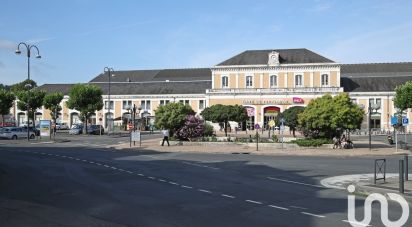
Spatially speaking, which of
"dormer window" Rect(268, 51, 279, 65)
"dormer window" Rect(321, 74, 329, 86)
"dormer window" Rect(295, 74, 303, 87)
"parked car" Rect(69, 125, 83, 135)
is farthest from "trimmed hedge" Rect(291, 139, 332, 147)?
"dormer window" Rect(268, 51, 279, 65)

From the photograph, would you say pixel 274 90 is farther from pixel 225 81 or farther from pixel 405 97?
pixel 405 97

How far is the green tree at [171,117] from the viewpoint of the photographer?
43938mm

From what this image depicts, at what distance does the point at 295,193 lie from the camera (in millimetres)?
14859

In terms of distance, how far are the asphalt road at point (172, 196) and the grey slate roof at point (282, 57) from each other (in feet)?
192

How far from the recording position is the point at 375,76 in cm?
8844

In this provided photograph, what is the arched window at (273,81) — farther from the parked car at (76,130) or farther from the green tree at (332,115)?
the green tree at (332,115)

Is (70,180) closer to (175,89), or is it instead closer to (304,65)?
(304,65)

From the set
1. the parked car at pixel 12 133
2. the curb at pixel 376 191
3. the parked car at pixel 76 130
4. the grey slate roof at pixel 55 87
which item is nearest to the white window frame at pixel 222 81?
the parked car at pixel 76 130

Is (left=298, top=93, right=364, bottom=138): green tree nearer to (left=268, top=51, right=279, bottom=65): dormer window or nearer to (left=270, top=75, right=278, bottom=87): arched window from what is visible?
(left=270, top=75, right=278, bottom=87): arched window

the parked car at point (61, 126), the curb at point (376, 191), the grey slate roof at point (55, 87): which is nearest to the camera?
the curb at point (376, 191)

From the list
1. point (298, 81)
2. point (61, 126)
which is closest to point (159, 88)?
point (61, 126)

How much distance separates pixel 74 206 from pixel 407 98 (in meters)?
54.6

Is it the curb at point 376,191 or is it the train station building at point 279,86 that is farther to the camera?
the train station building at point 279,86

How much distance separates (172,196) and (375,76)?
81286mm
